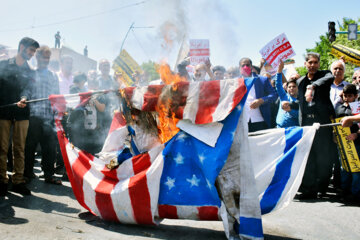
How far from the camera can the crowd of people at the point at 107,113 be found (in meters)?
4.70

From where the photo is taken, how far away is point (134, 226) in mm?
3572

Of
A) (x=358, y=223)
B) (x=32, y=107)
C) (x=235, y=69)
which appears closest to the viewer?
(x=358, y=223)

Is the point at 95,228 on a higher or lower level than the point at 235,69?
lower

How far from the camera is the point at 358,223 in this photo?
152 inches

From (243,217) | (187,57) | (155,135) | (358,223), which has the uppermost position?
(187,57)

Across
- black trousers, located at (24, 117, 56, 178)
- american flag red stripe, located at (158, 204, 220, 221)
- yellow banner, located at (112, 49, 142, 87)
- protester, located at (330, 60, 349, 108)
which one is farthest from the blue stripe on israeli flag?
yellow banner, located at (112, 49, 142, 87)

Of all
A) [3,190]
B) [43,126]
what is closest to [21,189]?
[3,190]

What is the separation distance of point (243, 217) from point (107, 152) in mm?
1764

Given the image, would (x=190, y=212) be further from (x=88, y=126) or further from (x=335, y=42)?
(x=335, y=42)

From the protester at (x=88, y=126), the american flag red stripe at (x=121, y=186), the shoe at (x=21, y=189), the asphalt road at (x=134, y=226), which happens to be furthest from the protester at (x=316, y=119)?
the shoe at (x=21, y=189)

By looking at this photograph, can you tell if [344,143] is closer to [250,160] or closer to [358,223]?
[358,223]

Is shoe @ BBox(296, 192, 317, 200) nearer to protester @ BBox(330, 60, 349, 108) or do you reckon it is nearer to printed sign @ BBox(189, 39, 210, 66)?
protester @ BBox(330, 60, 349, 108)

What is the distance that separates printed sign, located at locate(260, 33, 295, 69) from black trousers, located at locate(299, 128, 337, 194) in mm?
1566

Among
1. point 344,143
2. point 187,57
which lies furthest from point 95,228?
point 187,57
